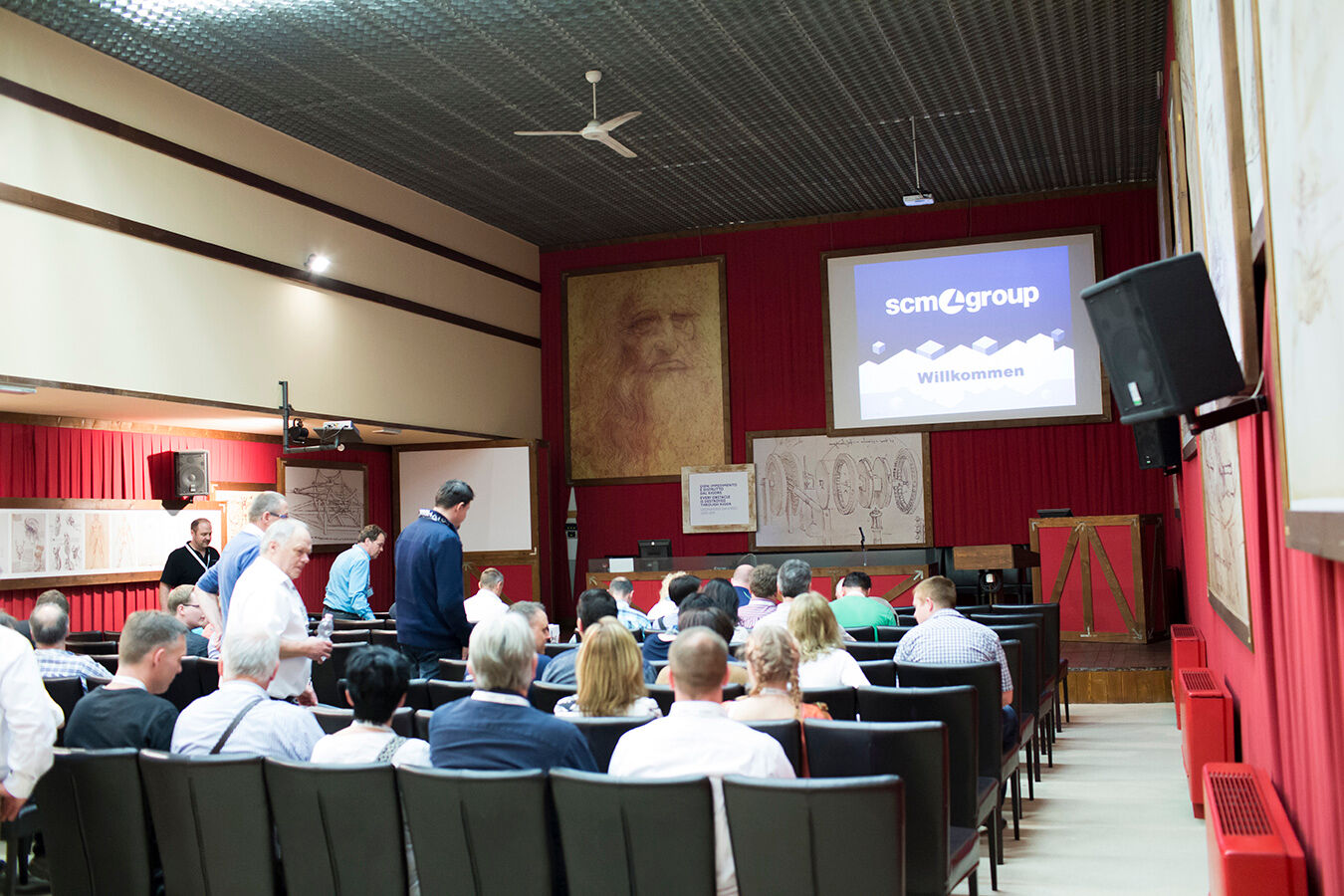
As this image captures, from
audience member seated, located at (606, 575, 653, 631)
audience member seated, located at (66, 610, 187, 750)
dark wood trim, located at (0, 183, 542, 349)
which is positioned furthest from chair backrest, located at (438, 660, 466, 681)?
dark wood trim, located at (0, 183, 542, 349)

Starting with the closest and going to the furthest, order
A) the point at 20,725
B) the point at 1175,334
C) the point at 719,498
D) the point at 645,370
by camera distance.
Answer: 1. the point at 1175,334
2. the point at 20,725
3. the point at 719,498
4. the point at 645,370

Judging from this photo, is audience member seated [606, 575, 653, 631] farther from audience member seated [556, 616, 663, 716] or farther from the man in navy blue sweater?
audience member seated [556, 616, 663, 716]

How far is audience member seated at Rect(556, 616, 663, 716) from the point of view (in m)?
3.52

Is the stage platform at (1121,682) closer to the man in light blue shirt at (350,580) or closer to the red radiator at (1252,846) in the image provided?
the man in light blue shirt at (350,580)

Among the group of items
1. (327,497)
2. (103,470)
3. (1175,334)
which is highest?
(103,470)

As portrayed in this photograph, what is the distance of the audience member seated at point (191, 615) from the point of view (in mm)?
6008

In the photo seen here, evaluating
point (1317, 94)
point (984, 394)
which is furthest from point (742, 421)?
point (1317, 94)

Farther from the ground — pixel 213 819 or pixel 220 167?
pixel 220 167

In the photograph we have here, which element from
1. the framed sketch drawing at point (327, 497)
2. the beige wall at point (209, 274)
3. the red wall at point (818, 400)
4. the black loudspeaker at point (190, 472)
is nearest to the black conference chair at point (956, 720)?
the beige wall at point (209, 274)

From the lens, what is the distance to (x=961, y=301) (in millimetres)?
12977

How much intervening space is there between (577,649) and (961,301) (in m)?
9.27

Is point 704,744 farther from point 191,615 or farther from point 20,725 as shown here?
point 191,615

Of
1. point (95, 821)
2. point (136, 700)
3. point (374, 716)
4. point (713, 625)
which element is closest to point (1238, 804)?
point (713, 625)

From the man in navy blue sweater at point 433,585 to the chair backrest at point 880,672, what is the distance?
6.60ft
